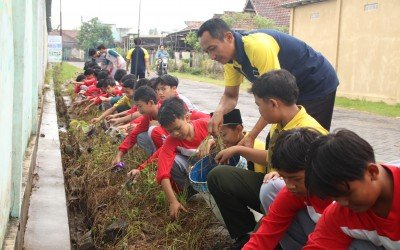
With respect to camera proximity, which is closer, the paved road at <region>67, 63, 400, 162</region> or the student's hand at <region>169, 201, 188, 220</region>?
the student's hand at <region>169, 201, 188, 220</region>

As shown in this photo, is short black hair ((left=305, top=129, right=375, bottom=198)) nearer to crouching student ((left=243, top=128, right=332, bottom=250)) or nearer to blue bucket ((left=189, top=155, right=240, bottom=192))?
crouching student ((left=243, top=128, right=332, bottom=250))

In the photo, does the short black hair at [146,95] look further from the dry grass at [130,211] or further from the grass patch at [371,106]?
the grass patch at [371,106]

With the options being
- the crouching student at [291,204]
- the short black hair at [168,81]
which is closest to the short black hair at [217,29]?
the crouching student at [291,204]

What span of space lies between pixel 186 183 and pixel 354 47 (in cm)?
1215

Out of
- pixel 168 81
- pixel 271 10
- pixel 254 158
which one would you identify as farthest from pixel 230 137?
pixel 271 10

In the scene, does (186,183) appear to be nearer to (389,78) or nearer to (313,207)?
(313,207)

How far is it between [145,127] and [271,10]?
2631 cm

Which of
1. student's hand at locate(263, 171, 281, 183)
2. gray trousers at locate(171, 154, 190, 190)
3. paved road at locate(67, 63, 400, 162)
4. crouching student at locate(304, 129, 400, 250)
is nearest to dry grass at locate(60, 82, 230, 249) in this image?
gray trousers at locate(171, 154, 190, 190)

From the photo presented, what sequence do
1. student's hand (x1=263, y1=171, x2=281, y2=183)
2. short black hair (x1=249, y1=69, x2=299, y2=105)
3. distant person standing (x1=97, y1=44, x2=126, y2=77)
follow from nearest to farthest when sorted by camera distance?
student's hand (x1=263, y1=171, x2=281, y2=183), short black hair (x1=249, y1=69, x2=299, y2=105), distant person standing (x1=97, y1=44, x2=126, y2=77)

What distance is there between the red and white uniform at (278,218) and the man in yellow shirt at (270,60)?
728 mm

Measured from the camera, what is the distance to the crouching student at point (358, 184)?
158 centimetres

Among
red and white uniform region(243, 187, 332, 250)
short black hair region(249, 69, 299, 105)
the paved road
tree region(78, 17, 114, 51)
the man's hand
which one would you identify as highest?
tree region(78, 17, 114, 51)

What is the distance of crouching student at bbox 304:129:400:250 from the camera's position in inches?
62.1

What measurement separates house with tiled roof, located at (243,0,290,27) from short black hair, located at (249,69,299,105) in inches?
1029
